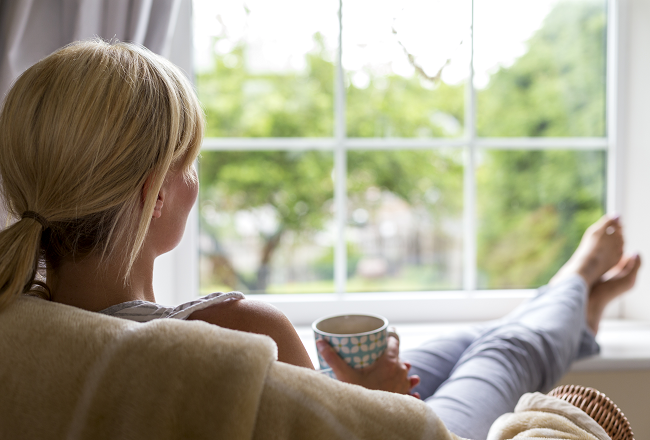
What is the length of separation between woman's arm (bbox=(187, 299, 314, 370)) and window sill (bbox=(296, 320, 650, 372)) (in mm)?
755

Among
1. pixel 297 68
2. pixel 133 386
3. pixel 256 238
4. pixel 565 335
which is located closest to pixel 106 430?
pixel 133 386

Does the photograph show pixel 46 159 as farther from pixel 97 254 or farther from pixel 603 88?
pixel 603 88

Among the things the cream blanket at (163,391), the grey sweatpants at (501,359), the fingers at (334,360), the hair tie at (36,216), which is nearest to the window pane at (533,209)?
the grey sweatpants at (501,359)

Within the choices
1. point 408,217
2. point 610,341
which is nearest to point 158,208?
point 610,341

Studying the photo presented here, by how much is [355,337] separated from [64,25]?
3.47ft

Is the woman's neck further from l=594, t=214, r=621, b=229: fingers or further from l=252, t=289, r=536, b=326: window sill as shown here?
l=594, t=214, r=621, b=229: fingers

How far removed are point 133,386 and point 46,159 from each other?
0.32 metres

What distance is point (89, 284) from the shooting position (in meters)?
0.72

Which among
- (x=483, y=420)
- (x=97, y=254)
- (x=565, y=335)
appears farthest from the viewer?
(x=565, y=335)

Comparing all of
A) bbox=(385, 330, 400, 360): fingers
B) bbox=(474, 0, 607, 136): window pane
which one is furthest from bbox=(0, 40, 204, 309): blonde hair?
bbox=(474, 0, 607, 136): window pane

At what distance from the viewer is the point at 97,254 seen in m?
0.72

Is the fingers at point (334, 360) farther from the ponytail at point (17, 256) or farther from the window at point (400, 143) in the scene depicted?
the window at point (400, 143)

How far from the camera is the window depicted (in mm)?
1767

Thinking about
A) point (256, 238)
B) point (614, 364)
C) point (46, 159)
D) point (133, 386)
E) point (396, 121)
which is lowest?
point (614, 364)
